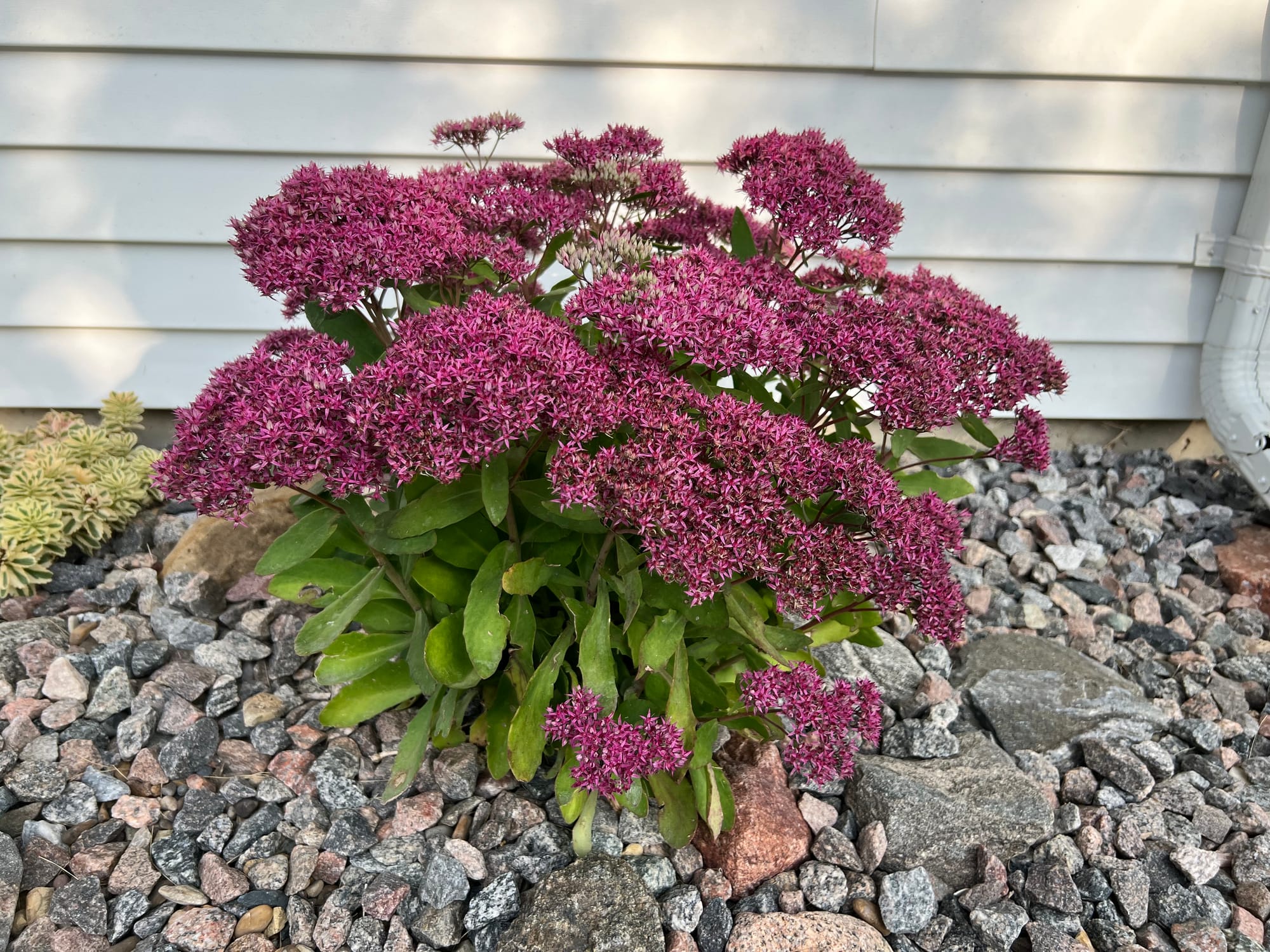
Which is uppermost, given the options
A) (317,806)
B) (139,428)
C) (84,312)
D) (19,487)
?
(84,312)

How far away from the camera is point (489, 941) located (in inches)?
63.2

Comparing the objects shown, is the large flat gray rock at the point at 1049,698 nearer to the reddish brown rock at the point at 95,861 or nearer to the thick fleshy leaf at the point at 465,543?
the thick fleshy leaf at the point at 465,543

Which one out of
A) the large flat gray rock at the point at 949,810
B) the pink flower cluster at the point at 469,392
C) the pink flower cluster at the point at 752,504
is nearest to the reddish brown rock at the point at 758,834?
the large flat gray rock at the point at 949,810

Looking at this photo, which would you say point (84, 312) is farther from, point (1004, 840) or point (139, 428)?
point (1004, 840)

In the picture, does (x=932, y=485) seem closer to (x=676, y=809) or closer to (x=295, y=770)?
(x=676, y=809)

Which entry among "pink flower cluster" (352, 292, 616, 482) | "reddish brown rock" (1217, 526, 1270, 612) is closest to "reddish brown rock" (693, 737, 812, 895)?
"pink flower cluster" (352, 292, 616, 482)

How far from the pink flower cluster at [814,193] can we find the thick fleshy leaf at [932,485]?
489 millimetres

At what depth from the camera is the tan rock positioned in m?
2.61

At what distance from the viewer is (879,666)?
7.61ft

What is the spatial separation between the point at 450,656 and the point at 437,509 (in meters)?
0.30

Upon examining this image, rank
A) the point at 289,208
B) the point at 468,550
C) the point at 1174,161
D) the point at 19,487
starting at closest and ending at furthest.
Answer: the point at 289,208 < the point at 468,550 < the point at 19,487 < the point at 1174,161

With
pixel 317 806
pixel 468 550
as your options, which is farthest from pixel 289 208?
pixel 317 806

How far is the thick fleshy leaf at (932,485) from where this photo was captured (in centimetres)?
191

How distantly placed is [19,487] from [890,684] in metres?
2.57
